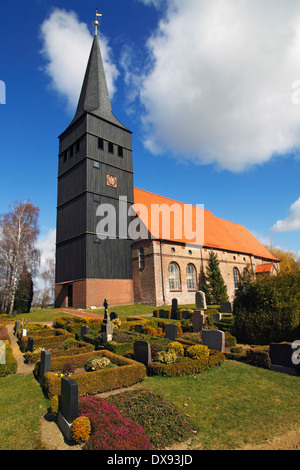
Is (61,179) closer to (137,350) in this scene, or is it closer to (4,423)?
(137,350)

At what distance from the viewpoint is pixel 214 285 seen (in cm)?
3222

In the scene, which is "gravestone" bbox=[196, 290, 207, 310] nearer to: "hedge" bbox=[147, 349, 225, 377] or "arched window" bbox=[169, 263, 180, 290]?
"arched window" bbox=[169, 263, 180, 290]

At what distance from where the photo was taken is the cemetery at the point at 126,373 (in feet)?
17.1

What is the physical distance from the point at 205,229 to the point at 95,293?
728 inches

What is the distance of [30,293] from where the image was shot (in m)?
29.0

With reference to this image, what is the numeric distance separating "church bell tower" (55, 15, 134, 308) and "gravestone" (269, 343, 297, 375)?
19828 millimetres

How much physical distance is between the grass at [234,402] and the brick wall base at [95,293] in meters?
18.7

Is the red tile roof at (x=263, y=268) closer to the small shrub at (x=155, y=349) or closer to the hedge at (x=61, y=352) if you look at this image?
the small shrub at (x=155, y=349)

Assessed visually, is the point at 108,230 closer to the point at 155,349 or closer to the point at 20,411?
the point at 155,349

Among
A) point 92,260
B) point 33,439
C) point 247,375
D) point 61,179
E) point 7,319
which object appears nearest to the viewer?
point 33,439

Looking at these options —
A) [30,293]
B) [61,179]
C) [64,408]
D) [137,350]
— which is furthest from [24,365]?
[61,179]

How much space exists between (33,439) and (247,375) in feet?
21.5

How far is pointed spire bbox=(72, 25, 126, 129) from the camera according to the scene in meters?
31.5

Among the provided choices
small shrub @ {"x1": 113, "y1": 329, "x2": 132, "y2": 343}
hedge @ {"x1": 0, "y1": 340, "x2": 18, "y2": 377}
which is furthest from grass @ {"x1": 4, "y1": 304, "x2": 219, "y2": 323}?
hedge @ {"x1": 0, "y1": 340, "x2": 18, "y2": 377}
